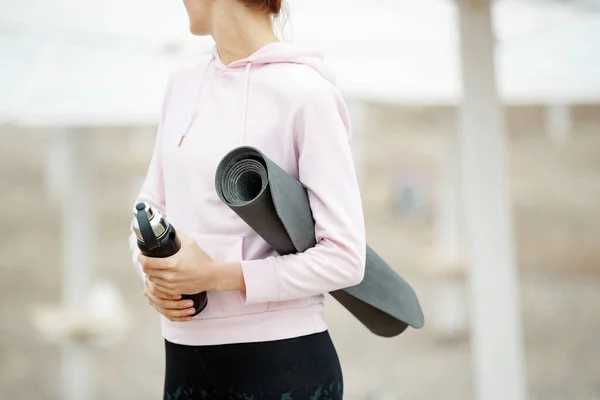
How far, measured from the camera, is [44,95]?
11.5 ft

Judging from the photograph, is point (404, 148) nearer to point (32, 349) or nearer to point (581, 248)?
point (581, 248)

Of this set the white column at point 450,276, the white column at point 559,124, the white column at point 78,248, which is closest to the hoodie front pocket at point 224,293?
the white column at point 78,248

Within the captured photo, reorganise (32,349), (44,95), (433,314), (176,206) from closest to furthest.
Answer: (176,206) < (44,95) < (32,349) < (433,314)

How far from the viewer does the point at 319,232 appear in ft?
3.76

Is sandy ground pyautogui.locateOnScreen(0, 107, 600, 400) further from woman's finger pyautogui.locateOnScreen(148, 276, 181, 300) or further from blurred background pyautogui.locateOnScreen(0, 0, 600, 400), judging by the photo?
woman's finger pyautogui.locateOnScreen(148, 276, 181, 300)

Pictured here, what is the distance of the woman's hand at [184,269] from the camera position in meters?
1.11

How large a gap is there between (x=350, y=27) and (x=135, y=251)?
11.8 feet

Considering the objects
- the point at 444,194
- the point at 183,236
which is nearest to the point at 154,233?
the point at 183,236

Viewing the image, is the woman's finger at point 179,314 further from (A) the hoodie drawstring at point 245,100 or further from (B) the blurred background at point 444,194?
(B) the blurred background at point 444,194

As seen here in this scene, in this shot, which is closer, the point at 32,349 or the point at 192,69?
the point at 192,69

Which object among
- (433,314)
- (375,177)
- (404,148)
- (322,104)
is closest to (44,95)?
(322,104)

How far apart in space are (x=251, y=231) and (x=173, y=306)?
15 cm

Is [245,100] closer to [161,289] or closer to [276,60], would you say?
[276,60]

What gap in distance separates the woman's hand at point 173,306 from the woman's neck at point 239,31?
353 mm
